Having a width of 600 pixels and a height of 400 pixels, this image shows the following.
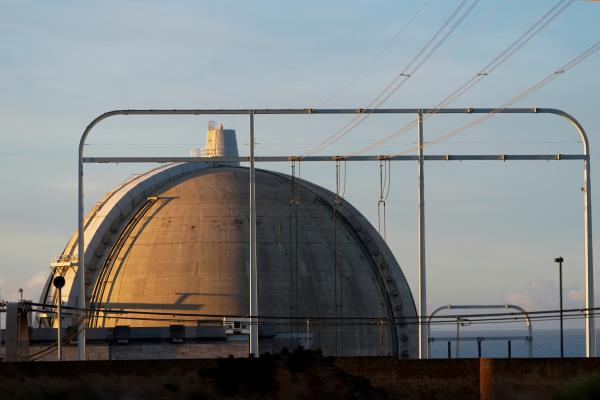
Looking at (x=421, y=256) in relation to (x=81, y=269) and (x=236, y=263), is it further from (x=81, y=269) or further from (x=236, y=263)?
(x=236, y=263)

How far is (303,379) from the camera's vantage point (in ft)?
88.8

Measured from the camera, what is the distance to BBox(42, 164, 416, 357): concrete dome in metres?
58.6

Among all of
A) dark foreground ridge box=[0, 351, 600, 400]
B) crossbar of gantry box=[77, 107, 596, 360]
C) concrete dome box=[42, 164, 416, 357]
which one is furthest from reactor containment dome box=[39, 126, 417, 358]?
dark foreground ridge box=[0, 351, 600, 400]

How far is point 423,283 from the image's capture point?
142 ft

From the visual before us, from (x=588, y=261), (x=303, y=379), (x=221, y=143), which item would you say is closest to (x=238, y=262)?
(x=221, y=143)

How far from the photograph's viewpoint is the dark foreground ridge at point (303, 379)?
26719 mm

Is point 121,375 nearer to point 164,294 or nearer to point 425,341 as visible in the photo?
point 425,341

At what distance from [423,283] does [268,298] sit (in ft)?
53.1

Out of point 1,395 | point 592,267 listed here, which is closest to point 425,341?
point 592,267

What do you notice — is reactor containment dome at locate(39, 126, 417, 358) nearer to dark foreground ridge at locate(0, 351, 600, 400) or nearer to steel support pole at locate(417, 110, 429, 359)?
steel support pole at locate(417, 110, 429, 359)

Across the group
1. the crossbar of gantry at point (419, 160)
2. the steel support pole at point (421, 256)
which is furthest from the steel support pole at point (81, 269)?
the steel support pole at point (421, 256)

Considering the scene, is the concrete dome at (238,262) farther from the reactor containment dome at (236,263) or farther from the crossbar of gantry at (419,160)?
the crossbar of gantry at (419,160)

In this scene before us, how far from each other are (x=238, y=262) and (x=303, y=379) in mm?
32892

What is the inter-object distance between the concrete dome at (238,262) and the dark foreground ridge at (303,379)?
2379cm
